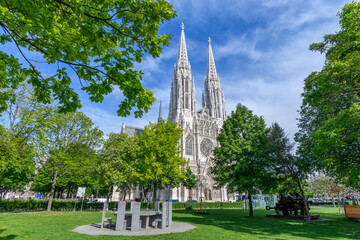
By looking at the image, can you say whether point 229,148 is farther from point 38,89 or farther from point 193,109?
point 193,109

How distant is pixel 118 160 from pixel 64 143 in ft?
21.0

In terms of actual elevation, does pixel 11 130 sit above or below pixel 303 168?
above

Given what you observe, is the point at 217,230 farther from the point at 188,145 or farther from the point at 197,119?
the point at 197,119

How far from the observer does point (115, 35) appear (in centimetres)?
414

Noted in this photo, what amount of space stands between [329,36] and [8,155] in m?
24.3

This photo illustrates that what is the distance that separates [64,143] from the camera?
2117 centimetres

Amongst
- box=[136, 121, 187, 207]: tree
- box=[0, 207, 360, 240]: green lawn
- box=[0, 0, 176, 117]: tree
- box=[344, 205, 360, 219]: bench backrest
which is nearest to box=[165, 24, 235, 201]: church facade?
box=[136, 121, 187, 207]: tree

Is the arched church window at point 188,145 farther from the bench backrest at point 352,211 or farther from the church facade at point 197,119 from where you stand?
the bench backrest at point 352,211

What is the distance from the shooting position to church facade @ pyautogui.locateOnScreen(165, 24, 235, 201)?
161 ft

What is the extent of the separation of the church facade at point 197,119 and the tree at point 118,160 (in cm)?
2181

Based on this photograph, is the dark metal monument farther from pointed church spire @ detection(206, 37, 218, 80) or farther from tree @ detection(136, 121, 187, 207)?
pointed church spire @ detection(206, 37, 218, 80)

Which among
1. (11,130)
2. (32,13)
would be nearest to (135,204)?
(32,13)

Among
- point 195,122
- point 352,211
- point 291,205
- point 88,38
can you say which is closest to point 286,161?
point 291,205

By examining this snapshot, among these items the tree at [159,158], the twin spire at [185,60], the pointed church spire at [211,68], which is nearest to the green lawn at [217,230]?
the tree at [159,158]
